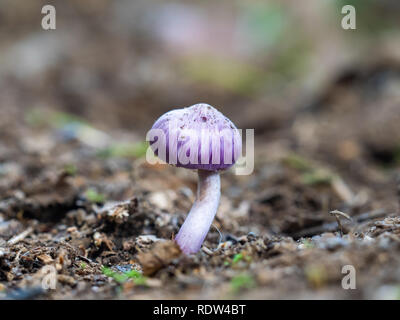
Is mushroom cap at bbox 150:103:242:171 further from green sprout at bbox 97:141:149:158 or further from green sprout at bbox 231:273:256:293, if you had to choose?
green sprout at bbox 97:141:149:158

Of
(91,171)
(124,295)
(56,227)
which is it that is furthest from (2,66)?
(124,295)

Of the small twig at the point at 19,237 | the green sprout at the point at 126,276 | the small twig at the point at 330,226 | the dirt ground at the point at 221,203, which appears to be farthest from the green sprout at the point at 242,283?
the small twig at the point at 19,237

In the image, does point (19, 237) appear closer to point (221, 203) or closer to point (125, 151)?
point (221, 203)

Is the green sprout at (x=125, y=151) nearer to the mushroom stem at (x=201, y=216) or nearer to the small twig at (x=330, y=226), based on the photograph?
the small twig at (x=330, y=226)

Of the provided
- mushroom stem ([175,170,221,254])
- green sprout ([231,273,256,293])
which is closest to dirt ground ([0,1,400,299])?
green sprout ([231,273,256,293])

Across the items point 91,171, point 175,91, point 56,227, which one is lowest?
point 56,227

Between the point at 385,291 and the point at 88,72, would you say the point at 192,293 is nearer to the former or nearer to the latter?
the point at 385,291

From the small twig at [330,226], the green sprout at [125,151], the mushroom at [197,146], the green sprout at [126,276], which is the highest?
the green sprout at [125,151]

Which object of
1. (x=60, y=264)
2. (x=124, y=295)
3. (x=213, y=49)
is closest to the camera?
(x=124, y=295)
